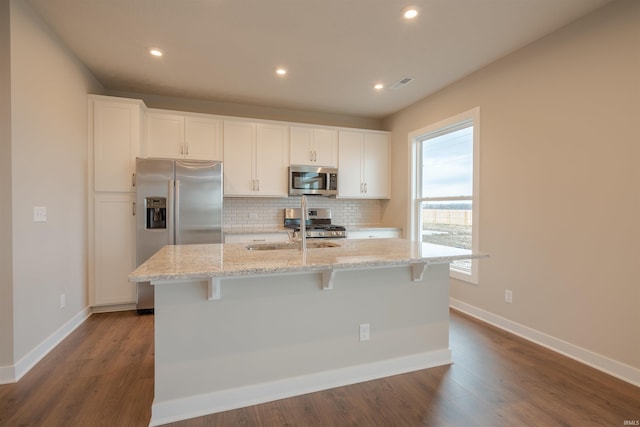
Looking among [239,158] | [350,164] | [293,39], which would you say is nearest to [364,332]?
[293,39]

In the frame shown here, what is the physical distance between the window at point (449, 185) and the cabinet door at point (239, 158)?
7.55 feet

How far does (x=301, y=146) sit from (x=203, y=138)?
1342 millimetres

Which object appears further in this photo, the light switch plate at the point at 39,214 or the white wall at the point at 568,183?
the light switch plate at the point at 39,214

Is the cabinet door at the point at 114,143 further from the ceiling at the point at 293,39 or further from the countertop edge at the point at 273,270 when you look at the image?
the countertop edge at the point at 273,270

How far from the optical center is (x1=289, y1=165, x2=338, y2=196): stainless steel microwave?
431 centimetres

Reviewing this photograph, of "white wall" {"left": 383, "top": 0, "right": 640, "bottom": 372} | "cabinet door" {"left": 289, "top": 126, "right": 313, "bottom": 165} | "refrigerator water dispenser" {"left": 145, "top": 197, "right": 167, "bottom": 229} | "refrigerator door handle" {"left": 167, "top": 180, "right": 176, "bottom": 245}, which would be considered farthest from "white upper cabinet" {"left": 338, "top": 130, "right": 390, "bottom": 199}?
"refrigerator water dispenser" {"left": 145, "top": 197, "right": 167, "bottom": 229}

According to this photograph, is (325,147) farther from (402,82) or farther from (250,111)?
(402,82)

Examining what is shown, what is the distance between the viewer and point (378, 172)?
482 centimetres

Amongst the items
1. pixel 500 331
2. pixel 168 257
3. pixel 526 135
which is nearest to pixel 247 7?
pixel 168 257

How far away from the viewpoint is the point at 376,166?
4801 mm

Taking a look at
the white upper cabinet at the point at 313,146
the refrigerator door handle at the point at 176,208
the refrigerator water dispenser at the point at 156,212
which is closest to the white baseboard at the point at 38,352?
the refrigerator water dispenser at the point at 156,212

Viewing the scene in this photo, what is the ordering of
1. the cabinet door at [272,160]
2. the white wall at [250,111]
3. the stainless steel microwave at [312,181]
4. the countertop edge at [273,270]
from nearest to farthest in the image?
1. the countertop edge at [273,270]
2. the white wall at [250,111]
3. the cabinet door at [272,160]
4. the stainless steel microwave at [312,181]

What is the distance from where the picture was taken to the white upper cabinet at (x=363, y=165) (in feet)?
15.2

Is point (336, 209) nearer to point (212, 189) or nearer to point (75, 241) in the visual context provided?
point (212, 189)
